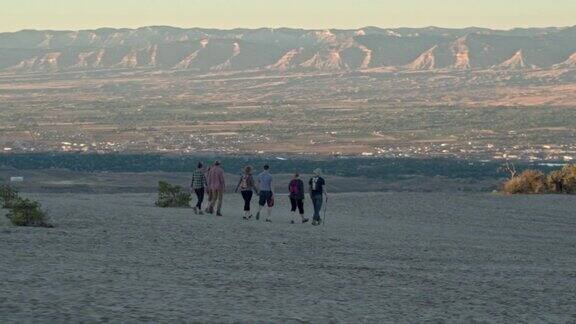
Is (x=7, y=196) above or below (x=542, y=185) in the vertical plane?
below

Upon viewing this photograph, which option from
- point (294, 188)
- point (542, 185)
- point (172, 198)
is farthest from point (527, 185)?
point (294, 188)

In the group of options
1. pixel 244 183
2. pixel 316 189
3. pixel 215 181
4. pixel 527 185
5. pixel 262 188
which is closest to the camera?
pixel 316 189

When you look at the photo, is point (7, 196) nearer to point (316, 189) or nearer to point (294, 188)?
point (294, 188)

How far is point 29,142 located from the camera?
89.4m

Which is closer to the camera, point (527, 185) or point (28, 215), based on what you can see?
point (28, 215)

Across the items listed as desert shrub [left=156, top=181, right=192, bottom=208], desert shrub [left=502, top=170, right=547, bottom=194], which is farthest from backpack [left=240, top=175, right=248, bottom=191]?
desert shrub [left=502, top=170, right=547, bottom=194]

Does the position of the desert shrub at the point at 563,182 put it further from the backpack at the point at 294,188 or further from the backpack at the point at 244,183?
the backpack at the point at 244,183

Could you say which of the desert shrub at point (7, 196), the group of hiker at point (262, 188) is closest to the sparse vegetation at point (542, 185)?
the group of hiker at point (262, 188)

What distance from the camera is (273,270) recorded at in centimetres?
1744

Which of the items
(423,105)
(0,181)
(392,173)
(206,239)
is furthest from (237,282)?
(423,105)

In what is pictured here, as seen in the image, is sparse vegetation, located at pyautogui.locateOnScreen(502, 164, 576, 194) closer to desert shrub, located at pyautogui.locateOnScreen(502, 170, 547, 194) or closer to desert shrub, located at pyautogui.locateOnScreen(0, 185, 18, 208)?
desert shrub, located at pyautogui.locateOnScreen(502, 170, 547, 194)

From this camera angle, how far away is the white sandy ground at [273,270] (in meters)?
13.6

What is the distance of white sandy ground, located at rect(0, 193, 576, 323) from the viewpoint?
44.7 feet

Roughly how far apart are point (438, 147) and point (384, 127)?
72.3ft
